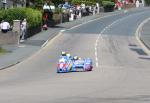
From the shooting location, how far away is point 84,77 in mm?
26375

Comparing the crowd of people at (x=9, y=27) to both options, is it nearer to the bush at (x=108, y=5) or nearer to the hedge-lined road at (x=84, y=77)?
the hedge-lined road at (x=84, y=77)

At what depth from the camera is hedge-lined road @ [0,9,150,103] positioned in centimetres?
1892

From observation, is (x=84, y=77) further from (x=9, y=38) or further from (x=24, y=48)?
(x=9, y=38)

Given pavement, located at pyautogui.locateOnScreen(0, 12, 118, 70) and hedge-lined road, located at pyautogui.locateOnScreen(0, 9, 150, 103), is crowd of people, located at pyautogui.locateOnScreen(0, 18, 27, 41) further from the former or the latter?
hedge-lined road, located at pyautogui.locateOnScreen(0, 9, 150, 103)

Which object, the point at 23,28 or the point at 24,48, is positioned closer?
the point at 24,48

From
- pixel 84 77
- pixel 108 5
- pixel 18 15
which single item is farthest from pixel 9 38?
pixel 108 5

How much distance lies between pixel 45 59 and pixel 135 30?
36290mm

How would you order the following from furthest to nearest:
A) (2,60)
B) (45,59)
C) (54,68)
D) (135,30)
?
1. (135,30)
2. (45,59)
3. (2,60)
4. (54,68)

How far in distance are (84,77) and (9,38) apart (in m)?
21.9

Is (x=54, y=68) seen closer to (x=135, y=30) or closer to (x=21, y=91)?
(x=21, y=91)

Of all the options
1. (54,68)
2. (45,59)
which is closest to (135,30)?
(45,59)

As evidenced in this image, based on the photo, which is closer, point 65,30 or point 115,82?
point 115,82

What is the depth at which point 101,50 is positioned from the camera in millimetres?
44906

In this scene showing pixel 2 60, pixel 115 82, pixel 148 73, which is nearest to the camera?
pixel 115 82
